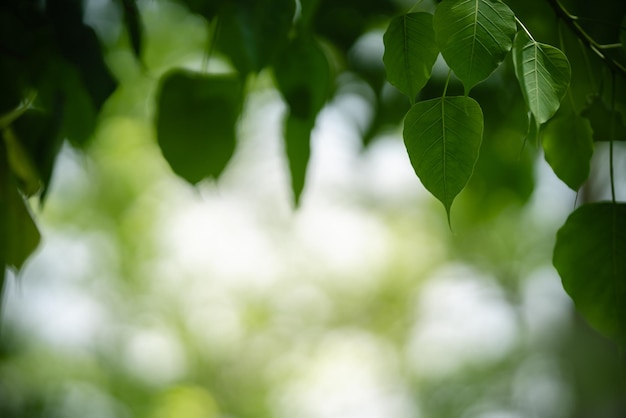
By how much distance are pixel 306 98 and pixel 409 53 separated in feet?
0.43

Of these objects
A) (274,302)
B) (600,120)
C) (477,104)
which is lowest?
(274,302)

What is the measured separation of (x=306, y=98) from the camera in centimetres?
33

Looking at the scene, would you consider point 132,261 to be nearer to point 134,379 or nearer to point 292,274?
point 134,379

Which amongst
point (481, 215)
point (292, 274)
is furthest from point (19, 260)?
point (292, 274)

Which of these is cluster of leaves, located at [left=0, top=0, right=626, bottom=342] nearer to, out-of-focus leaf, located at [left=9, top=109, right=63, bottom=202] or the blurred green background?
out-of-focus leaf, located at [left=9, top=109, right=63, bottom=202]

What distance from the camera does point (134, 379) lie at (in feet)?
10.6

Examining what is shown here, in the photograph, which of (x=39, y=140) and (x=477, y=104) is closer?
(x=477, y=104)

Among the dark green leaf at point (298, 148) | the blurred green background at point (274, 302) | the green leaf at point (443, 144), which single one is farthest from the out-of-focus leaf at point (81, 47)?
the blurred green background at point (274, 302)

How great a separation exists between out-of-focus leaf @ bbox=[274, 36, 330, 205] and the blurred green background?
1666 millimetres

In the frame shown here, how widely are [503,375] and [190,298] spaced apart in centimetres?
197

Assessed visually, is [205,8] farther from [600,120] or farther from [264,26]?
[600,120]

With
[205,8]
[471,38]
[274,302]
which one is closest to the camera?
[471,38]

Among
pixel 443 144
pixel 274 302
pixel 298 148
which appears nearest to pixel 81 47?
pixel 298 148

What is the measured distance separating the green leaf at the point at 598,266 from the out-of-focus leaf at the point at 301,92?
146 mm
